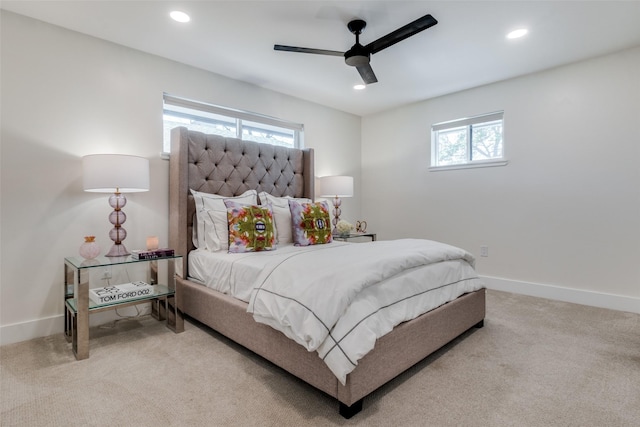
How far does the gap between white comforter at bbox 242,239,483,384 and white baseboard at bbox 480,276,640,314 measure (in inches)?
72.5

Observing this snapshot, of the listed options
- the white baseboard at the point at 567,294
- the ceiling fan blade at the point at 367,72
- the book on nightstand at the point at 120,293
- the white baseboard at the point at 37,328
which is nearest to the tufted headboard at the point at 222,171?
the book on nightstand at the point at 120,293

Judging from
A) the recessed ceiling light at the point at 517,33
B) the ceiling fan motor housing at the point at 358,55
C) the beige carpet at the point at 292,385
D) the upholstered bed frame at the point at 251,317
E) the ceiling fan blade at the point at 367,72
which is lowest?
the beige carpet at the point at 292,385

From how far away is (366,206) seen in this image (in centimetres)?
503

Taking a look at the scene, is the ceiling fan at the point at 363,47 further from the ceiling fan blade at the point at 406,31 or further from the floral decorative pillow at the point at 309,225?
the floral decorative pillow at the point at 309,225

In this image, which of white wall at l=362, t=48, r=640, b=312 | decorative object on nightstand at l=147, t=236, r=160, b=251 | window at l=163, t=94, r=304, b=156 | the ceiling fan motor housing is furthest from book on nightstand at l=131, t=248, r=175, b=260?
white wall at l=362, t=48, r=640, b=312

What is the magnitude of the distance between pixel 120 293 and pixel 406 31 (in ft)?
8.82

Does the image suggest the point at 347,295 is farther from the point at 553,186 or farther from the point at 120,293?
the point at 553,186

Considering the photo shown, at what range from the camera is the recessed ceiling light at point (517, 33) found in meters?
2.59

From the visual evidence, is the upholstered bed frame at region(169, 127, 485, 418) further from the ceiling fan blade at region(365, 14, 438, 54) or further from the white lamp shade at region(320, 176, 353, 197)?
the ceiling fan blade at region(365, 14, 438, 54)

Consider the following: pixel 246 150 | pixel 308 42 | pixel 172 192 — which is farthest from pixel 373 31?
pixel 172 192

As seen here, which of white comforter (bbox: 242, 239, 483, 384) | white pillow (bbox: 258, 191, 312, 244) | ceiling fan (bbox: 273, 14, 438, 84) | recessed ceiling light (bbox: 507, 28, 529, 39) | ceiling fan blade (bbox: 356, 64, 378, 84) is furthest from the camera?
white pillow (bbox: 258, 191, 312, 244)

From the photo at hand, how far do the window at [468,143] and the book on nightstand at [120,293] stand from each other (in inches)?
140

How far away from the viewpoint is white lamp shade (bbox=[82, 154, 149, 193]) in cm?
233

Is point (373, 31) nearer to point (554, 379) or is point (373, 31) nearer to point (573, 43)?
point (573, 43)
